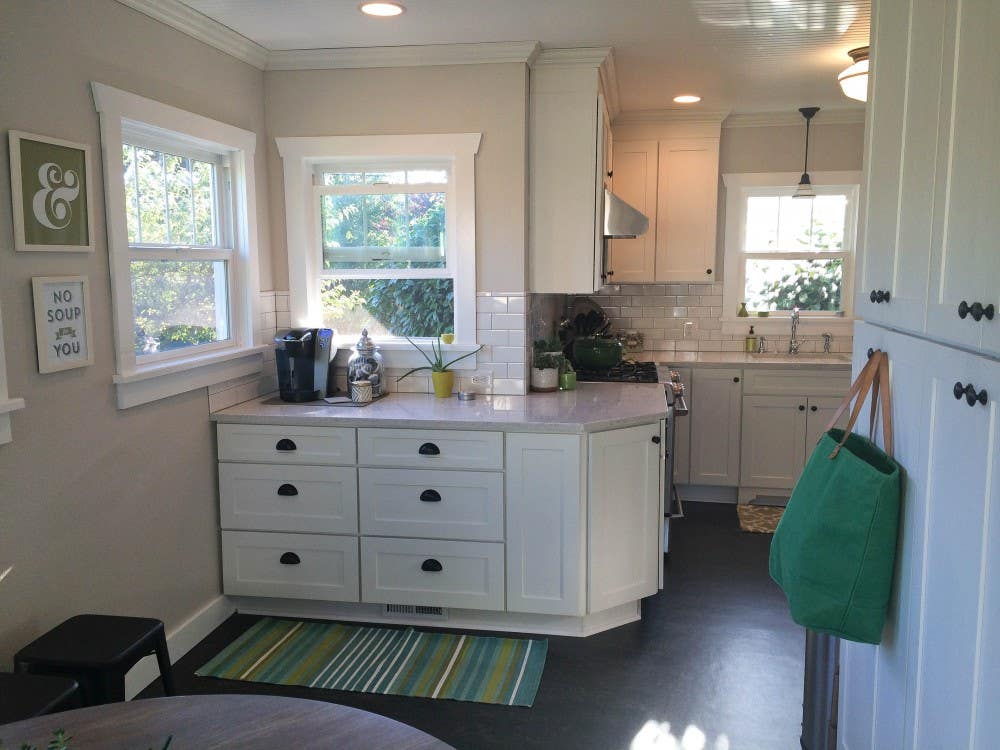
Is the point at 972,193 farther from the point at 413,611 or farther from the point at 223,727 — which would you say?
the point at 413,611

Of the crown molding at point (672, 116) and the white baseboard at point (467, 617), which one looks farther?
the crown molding at point (672, 116)

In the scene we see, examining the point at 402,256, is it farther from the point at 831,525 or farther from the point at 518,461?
the point at 831,525

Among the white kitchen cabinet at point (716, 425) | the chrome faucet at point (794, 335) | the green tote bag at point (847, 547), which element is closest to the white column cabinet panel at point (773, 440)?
the white kitchen cabinet at point (716, 425)

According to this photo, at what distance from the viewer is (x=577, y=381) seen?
441 centimetres

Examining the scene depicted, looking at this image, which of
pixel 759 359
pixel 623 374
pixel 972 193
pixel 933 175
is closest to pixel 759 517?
pixel 759 359

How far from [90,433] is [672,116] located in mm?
3960

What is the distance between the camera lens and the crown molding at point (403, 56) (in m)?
3.68

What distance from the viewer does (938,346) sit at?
61.3 inches

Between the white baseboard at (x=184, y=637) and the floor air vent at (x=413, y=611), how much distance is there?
71 centimetres

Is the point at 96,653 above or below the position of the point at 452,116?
below

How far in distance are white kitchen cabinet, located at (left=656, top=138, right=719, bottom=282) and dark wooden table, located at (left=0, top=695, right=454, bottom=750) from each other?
14.5 ft

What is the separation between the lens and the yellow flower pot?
3.88m

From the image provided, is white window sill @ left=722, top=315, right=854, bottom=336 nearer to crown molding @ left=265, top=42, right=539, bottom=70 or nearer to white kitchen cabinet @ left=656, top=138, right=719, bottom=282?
white kitchen cabinet @ left=656, top=138, right=719, bottom=282

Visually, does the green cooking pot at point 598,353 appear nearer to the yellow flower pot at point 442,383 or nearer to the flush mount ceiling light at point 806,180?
the yellow flower pot at point 442,383
